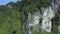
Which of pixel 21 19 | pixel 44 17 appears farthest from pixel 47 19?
pixel 21 19

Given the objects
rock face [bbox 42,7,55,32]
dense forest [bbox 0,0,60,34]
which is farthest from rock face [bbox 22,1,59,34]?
dense forest [bbox 0,0,60,34]

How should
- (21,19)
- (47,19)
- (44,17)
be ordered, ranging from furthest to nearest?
(21,19), (44,17), (47,19)

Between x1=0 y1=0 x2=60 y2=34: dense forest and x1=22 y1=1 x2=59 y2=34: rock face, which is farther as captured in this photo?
x1=0 y1=0 x2=60 y2=34: dense forest

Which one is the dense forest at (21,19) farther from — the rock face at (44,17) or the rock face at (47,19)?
the rock face at (47,19)

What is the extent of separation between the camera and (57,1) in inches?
1076

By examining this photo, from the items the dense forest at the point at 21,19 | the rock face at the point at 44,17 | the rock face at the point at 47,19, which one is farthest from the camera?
the dense forest at the point at 21,19

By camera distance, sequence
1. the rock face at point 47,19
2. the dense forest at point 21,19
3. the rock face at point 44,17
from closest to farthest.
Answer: the rock face at point 47,19
the rock face at point 44,17
the dense forest at point 21,19

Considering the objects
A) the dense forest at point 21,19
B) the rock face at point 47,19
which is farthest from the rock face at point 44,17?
the dense forest at point 21,19

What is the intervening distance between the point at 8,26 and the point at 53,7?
6772mm

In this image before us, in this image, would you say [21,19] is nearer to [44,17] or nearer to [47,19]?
[44,17]

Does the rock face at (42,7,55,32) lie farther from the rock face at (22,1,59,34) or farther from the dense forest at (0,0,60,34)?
→ the dense forest at (0,0,60,34)

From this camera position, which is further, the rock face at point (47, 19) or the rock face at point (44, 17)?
the rock face at point (44, 17)

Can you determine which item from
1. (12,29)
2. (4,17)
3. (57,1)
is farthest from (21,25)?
(57,1)

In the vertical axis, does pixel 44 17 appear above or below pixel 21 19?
above
